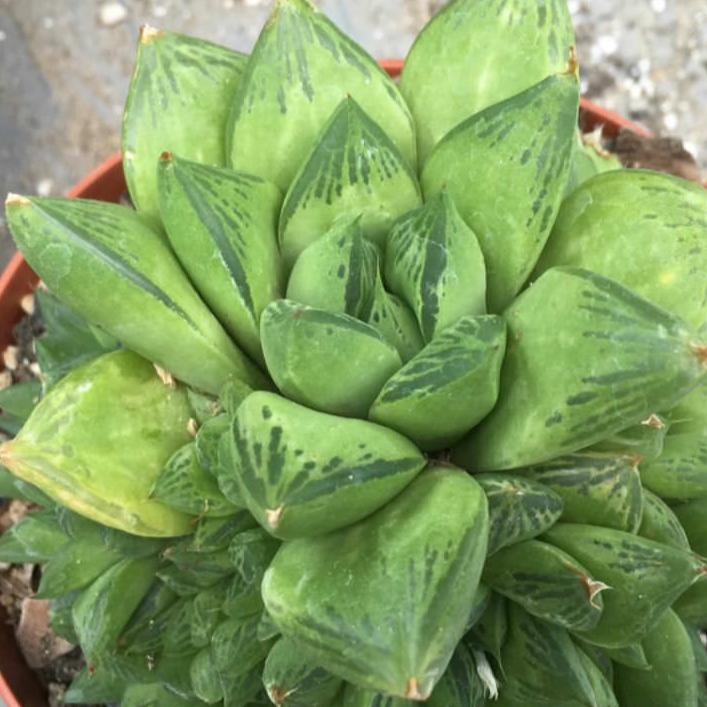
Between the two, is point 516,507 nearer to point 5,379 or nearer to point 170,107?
point 170,107

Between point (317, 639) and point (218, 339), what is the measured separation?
0.61 ft

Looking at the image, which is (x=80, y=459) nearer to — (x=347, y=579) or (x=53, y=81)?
(x=347, y=579)

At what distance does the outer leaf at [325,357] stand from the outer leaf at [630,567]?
0.15 m

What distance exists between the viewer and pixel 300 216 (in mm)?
493

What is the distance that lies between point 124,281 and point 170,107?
124mm

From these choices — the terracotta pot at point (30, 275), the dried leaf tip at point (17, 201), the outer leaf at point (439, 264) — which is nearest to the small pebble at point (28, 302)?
the terracotta pot at point (30, 275)

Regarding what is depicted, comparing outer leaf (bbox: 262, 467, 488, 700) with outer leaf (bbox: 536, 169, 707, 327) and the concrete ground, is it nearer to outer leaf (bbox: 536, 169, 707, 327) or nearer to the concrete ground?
outer leaf (bbox: 536, 169, 707, 327)

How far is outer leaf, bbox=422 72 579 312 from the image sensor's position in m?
0.46

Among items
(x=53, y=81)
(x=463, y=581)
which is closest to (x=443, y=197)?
(x=463, y=581)

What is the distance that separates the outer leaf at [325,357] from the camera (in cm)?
42

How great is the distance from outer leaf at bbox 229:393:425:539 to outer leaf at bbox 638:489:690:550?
0.18 meters

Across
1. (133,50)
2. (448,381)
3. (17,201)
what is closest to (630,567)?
(448,381)

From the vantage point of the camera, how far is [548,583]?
0.47 meters

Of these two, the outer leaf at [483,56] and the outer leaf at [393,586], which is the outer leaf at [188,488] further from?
the outer leaf at [483,56]
